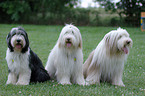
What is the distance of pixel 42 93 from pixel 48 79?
47.5 inches

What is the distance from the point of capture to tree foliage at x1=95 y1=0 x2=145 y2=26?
2205cm

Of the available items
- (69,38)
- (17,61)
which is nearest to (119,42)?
(69,38)

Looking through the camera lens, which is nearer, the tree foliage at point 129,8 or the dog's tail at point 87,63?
the dog's tail at point 87,63

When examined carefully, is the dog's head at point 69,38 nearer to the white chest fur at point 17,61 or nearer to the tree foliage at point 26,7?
the white chest fur at point 17,61

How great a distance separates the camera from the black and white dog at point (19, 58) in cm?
492

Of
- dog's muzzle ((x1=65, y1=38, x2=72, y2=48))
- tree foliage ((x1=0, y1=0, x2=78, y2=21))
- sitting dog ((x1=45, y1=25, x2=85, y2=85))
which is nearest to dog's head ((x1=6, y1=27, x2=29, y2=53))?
sitting dog ((x1=45, y1=25, x2=85, y2=85))

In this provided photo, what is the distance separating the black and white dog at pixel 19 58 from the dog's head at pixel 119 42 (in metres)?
2.01

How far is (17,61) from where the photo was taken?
5.13 meters

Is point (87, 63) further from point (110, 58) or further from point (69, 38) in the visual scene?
point (69, 38)

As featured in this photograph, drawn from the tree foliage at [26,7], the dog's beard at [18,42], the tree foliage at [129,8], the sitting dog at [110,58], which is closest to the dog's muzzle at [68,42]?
the sitting dog at [110,58]

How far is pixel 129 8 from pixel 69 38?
18.8m

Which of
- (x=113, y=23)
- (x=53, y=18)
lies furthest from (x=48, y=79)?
(x=53, y=18)

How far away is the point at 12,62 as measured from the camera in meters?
5.13

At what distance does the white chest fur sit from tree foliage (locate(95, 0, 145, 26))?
1888cm
